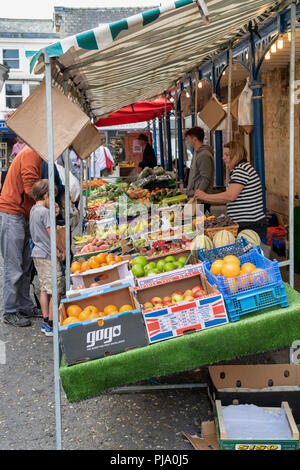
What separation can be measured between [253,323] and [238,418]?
25.4 inches

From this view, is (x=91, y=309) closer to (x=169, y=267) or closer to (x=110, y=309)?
(x=110, y=309)

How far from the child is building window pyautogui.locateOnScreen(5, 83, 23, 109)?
30775 mm

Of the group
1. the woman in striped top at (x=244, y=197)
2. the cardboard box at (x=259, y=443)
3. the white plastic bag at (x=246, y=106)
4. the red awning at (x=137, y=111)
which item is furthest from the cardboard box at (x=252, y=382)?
the red awning at (x=137, y=111)

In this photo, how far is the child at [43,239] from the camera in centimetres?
543

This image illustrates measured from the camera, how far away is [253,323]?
3045 millimetres

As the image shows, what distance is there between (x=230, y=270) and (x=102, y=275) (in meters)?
1.25

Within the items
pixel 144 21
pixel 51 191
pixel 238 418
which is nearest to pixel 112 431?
pixel 238 418

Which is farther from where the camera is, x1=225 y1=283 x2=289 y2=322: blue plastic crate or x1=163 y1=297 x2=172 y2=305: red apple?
x1=163 y1=297 x2=172 y2=305: red apple

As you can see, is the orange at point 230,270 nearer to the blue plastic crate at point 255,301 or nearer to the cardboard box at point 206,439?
the blue plastic crate at point 255,301

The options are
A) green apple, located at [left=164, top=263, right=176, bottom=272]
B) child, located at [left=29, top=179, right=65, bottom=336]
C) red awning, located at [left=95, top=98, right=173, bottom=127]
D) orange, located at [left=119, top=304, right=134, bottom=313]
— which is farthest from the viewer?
red awning, located at [left=95, top=98, right=173, bottom=127]

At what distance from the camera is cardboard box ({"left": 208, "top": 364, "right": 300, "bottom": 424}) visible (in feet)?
11.0

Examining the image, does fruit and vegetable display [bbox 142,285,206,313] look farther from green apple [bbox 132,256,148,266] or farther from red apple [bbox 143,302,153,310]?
green apple [bbox 132,256,148,266]

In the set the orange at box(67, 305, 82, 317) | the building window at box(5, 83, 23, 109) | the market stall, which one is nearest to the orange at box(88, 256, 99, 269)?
the market stall

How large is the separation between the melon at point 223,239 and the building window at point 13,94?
3219 cm
